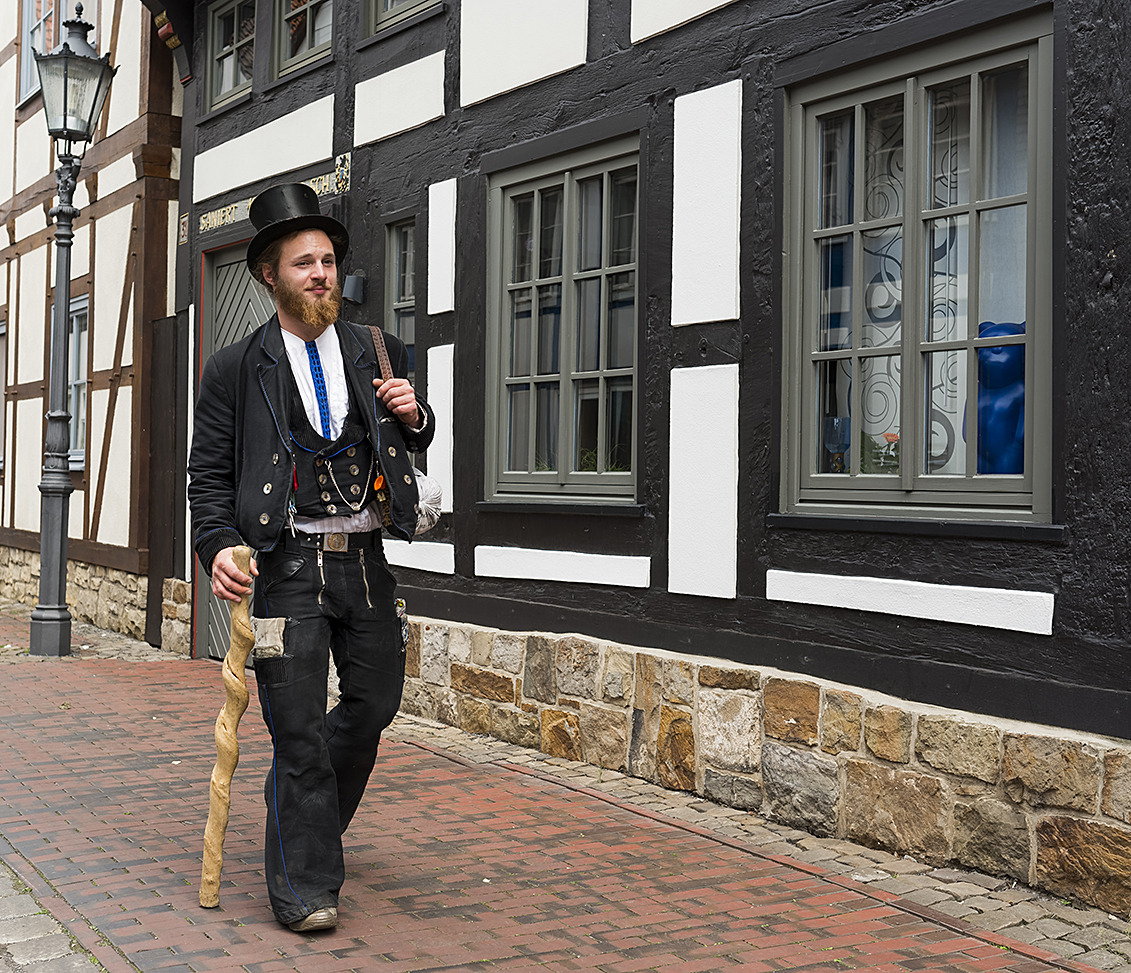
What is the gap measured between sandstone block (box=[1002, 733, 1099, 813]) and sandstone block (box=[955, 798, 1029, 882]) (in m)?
0.08

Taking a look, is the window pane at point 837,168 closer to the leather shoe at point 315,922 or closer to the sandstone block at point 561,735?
the sandstone block at point 561,735

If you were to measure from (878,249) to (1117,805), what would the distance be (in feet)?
7.49

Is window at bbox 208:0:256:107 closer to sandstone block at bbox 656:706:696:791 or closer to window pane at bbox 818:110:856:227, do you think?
window pane at bbox 818:110:856:227

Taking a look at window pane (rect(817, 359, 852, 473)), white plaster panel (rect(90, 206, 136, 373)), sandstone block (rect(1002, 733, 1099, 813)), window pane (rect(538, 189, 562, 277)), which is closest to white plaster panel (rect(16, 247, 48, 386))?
white plaster panel (rect(90, 206, 136, 373))

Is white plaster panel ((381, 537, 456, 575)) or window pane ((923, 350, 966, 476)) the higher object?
window pane ((923, 350, 966, 476))

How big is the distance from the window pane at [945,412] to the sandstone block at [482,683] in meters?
2.83

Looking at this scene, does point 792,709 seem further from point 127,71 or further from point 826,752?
point 127,71

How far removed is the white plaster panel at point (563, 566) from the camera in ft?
21.9

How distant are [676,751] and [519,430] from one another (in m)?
2.18

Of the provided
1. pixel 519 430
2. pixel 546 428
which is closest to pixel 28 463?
pixel 519 430

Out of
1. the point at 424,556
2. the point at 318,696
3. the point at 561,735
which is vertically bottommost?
the point at 561,735

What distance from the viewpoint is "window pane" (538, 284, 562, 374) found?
24.2ft

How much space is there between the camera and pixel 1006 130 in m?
5.08

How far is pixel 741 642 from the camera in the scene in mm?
6008
